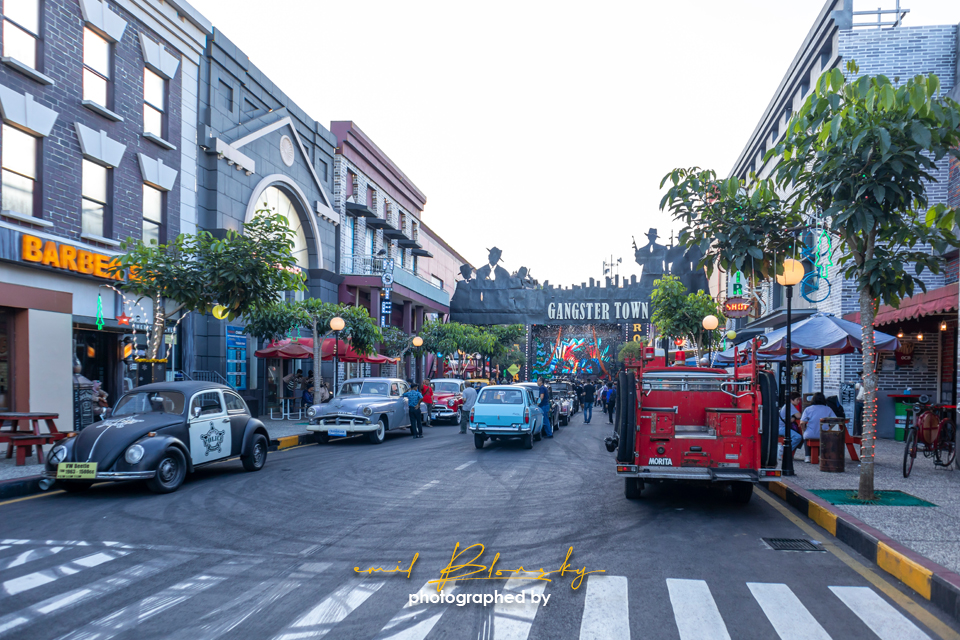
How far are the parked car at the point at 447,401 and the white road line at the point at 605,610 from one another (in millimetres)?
19209

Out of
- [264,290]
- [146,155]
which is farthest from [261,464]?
[146,155]

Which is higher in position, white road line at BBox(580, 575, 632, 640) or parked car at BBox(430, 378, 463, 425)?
white road line at BBox(580, 575, 632, 640)

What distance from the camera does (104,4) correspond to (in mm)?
17516

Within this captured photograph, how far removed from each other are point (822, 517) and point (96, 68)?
18.5m

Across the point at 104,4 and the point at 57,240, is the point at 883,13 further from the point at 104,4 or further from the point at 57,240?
the point at 57,240

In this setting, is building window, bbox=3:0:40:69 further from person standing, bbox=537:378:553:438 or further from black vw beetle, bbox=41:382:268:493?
person standing, bbox=537:378:553:438

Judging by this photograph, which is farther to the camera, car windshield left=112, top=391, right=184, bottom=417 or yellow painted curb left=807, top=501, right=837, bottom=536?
car windshield left=112, top=391, right=184, bottom=417

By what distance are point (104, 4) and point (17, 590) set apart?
16.7 metres

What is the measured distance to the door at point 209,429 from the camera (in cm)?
1060

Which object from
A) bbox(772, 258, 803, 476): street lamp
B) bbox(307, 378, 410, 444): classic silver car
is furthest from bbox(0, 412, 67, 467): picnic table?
bbox(772, 258, 803, 476): street lamp

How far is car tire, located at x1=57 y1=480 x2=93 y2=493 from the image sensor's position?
31.5 feet

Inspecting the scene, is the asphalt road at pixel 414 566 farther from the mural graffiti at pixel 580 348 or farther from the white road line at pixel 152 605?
the mural graffiti at pixel 580 348

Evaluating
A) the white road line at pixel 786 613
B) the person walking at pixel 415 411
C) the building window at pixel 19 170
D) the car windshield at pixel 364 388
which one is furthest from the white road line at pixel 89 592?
the person walking at pixel 415 411

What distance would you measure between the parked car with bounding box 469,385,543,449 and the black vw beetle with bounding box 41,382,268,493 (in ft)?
18.8
